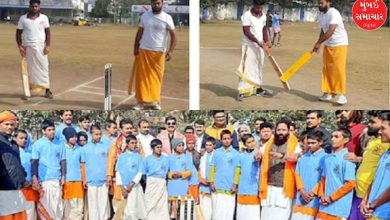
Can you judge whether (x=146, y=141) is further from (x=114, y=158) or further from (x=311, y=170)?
(x=311, y=170)

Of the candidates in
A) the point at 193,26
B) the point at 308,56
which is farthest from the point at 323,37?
the point at 193,26

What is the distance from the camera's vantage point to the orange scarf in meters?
6.42

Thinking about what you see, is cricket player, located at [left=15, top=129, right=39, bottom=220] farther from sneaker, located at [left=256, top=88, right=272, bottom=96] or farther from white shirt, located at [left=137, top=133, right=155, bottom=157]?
sneaker, located at [left=256, top=88, right=272, bottom=96]

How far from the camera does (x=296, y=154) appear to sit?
6.42m

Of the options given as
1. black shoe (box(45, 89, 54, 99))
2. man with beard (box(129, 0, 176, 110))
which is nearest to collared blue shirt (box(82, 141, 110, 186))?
man with beard (box(129, 0, 176, 110))

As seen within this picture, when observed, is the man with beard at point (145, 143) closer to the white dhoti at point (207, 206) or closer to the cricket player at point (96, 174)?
the cricket player at point (96, 174)

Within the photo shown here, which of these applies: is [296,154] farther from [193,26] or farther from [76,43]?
[76,43]

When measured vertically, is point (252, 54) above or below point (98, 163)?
above

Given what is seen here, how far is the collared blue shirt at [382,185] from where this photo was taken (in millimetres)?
5664

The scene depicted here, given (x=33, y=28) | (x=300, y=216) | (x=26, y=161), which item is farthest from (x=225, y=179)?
(x=33, y=28)

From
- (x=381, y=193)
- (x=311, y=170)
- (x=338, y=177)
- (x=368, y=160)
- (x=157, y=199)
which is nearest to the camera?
(x=381, y=193)

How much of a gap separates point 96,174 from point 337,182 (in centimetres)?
228

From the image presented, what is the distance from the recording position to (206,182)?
6.61m

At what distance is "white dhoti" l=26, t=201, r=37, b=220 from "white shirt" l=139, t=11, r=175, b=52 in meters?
1.81
